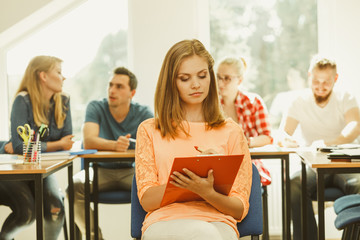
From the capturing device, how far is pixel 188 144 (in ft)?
6.43

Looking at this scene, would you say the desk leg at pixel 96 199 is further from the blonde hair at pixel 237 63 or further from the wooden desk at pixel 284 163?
the blonde hair at pixel 237 63

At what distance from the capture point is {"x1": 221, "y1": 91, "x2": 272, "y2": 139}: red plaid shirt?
12.1 feet

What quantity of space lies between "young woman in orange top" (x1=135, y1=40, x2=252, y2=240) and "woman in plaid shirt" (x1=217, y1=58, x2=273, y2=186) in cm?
165

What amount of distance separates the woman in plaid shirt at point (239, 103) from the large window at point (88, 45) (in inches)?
46.8

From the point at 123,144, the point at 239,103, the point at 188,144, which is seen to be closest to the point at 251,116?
the point at 239,103

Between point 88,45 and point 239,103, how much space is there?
1644 millimetres

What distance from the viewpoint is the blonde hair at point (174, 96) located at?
1.99m

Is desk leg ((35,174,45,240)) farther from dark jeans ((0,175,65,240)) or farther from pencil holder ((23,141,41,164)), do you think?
dark jeans ((0,175,65,240))

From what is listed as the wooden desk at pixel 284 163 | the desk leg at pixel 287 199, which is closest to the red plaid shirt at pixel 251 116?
the wooden desk at pixel 284 163

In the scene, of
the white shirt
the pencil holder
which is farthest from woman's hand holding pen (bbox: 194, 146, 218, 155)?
the white shirt

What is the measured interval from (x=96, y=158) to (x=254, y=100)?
1327 mm

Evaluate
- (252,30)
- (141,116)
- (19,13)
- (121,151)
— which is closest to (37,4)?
(19,13)

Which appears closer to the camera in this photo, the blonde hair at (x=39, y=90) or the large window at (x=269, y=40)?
the blonde hair at (x=39, y=90)

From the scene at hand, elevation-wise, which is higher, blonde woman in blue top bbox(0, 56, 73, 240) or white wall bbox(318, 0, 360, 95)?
white wall bbox(318, 0, 360, 95)
